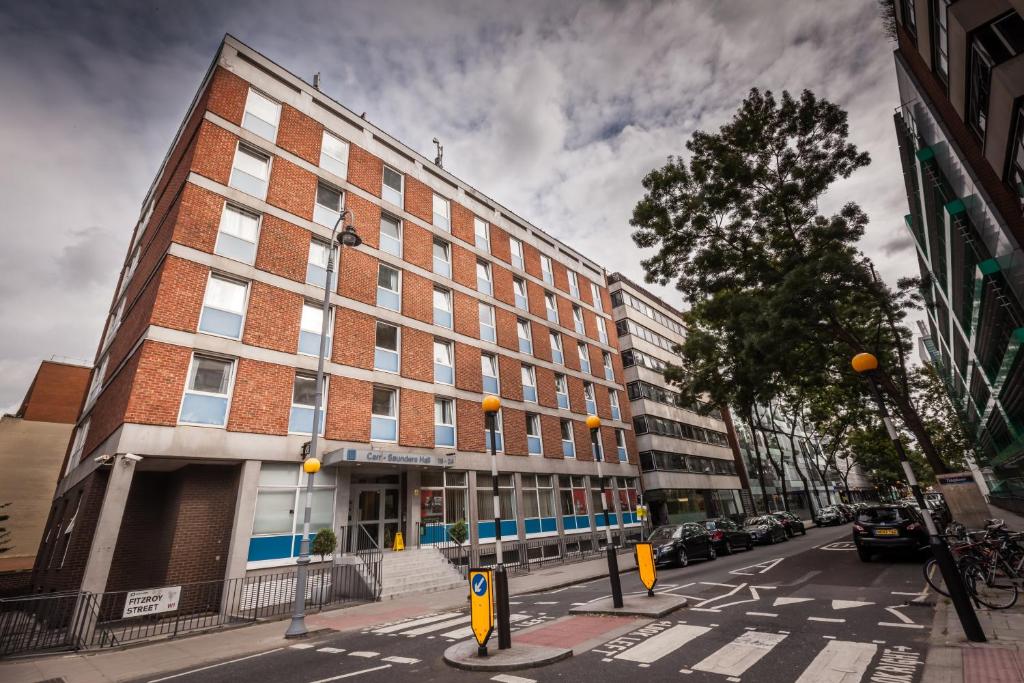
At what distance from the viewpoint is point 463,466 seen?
774 inches

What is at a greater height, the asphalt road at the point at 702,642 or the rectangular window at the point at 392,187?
the rectangular window at the point at 392,187

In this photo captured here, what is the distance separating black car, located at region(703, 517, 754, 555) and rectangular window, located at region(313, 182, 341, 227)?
2005cm

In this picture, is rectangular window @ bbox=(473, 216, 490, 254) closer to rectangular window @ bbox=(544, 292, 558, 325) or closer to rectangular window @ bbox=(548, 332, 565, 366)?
rectangular window @ bbox=(544, 292, 558, 325)

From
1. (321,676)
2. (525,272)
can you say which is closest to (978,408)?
(525,272)

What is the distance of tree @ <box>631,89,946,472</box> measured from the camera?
45.4 feet

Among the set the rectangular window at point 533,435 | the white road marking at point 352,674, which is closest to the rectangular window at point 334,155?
the rectangular window at point 533,435

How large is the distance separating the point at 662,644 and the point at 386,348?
49.2 feet

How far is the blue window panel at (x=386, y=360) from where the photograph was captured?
18.2 meters

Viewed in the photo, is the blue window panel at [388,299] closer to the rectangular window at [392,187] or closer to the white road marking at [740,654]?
the rectangular window at [392,187]

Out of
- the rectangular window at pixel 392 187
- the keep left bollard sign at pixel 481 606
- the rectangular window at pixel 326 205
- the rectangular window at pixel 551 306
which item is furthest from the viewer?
the rectangular window at pixel 551 306

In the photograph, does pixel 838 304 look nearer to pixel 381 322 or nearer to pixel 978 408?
pixel 381 322

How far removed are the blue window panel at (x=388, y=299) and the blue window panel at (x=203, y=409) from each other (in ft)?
23.6

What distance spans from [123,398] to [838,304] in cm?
2345

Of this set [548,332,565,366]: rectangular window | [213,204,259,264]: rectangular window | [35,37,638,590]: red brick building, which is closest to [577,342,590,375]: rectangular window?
[548,332,565,366]: rectangular window
